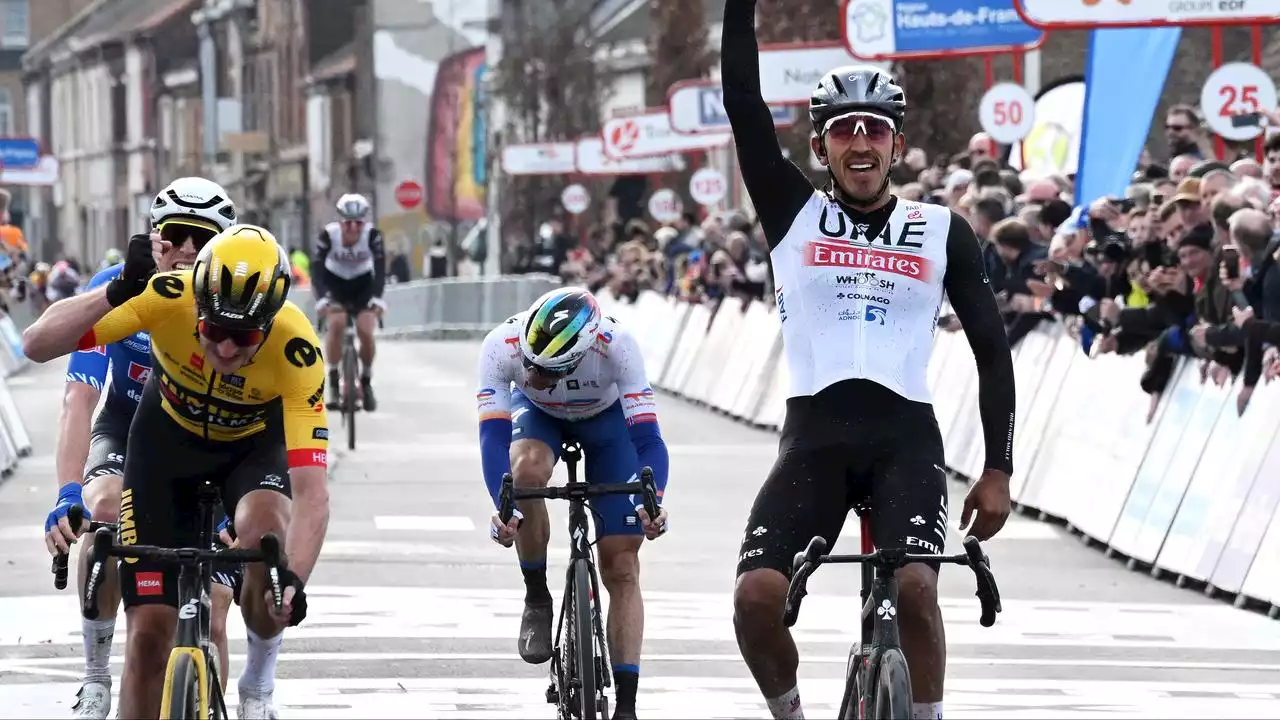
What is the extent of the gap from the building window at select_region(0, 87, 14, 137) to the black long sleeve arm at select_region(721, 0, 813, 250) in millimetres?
117501

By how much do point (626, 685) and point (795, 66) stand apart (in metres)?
24.0

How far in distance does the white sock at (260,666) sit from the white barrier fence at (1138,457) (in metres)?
6.03

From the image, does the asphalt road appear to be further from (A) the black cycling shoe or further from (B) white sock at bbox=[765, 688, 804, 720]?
(B) white sock at bbox=[765, 688, 804, 720]

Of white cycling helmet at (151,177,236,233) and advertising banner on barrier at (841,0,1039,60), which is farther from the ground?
advertising banner on barrier at (841,0,1039,60)

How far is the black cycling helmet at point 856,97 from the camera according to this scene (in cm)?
714

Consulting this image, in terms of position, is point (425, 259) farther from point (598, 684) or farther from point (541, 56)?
point (598, 684)

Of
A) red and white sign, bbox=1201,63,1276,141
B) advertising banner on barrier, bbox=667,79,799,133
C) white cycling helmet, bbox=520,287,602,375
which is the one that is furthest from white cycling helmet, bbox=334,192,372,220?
advertising banner on barrier, bbox=667,79,799,133

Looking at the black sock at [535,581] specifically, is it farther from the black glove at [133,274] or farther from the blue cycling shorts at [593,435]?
the black glove at [133,274]

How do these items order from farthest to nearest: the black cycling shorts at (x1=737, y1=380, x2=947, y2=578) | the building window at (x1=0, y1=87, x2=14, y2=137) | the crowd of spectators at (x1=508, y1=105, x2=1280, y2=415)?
the building window at (x1=0, y1=87, x2=14, y2=137) < the crowd of spectators at (x1=508, y1=105, x2=1280, y2=415) < the black cycling shorts at (x1=737, y1=380, x2=947, y2=578)

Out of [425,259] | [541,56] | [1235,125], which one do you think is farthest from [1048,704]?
[425,259]

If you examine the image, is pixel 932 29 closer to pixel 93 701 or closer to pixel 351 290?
pixel 351 290

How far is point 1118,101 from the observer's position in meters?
21.8

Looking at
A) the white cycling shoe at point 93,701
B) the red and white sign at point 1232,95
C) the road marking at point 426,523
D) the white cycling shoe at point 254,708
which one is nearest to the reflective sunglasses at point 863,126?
the white cycling shoe at point 254,708

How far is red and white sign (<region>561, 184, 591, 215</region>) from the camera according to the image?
→ 62469 mm
